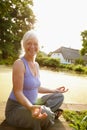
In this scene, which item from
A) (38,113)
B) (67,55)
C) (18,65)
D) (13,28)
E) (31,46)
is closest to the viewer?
(38,113)

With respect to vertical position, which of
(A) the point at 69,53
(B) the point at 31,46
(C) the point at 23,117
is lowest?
(A) the point at 69,53

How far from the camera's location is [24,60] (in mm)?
3908

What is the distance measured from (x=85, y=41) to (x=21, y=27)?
15799mm

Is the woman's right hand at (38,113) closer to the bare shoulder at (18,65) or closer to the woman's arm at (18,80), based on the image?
the woman's arm at (18,80)

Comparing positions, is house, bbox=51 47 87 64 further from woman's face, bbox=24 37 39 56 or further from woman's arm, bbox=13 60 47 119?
woman's arm, bbox=13 60 47 119

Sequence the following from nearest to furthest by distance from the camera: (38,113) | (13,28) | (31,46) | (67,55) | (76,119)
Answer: (38,113)
(31,46)
(76,119)
(13,28)
(67,55)

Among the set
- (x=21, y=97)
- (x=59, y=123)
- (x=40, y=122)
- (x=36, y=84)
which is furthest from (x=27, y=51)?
(x=59, y=123)

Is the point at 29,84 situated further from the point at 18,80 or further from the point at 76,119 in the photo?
the point at 76,119

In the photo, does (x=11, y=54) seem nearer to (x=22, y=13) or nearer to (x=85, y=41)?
(x=22, y=13)

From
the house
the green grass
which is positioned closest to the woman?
the green grass

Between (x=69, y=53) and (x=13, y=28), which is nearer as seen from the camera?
(x=13, y=28)

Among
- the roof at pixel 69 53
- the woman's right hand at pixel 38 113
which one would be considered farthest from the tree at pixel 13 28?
the roof at pixel 69 53

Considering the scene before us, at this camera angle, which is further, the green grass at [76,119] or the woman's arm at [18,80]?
the green grass at [76,119]

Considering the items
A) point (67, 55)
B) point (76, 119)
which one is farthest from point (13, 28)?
point (67, 55)
